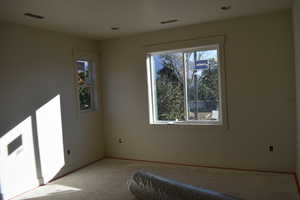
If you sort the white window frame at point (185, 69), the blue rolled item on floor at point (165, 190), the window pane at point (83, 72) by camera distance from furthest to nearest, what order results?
the window pane at point (83, 72)
the white window frame at point (185, 69)
the blue rolled item on floor at point (165, 190)

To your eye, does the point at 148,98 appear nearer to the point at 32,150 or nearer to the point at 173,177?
the point at 173,177

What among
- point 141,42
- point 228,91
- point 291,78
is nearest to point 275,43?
point 291,78

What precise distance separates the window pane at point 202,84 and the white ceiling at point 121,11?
2.08ft

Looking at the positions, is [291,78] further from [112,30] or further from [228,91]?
[112,30]

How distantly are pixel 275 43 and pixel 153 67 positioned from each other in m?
2.10

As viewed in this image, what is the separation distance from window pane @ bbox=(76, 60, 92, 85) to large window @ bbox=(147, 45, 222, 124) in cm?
123

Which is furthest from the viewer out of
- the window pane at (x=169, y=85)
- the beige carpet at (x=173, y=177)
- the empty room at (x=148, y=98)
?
the window pane at (x=169, y=85)

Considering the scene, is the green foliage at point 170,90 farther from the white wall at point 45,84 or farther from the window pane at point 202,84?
the white wall at point 45,84

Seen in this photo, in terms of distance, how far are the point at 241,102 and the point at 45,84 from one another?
3138mm

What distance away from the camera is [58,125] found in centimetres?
425

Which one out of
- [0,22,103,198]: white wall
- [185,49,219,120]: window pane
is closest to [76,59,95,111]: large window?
[0,22,103,198]: white wall

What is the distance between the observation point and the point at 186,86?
456cm

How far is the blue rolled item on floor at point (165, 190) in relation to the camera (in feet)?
7.45

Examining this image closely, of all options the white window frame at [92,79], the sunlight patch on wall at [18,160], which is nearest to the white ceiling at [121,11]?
the white window frame at [92,79]
